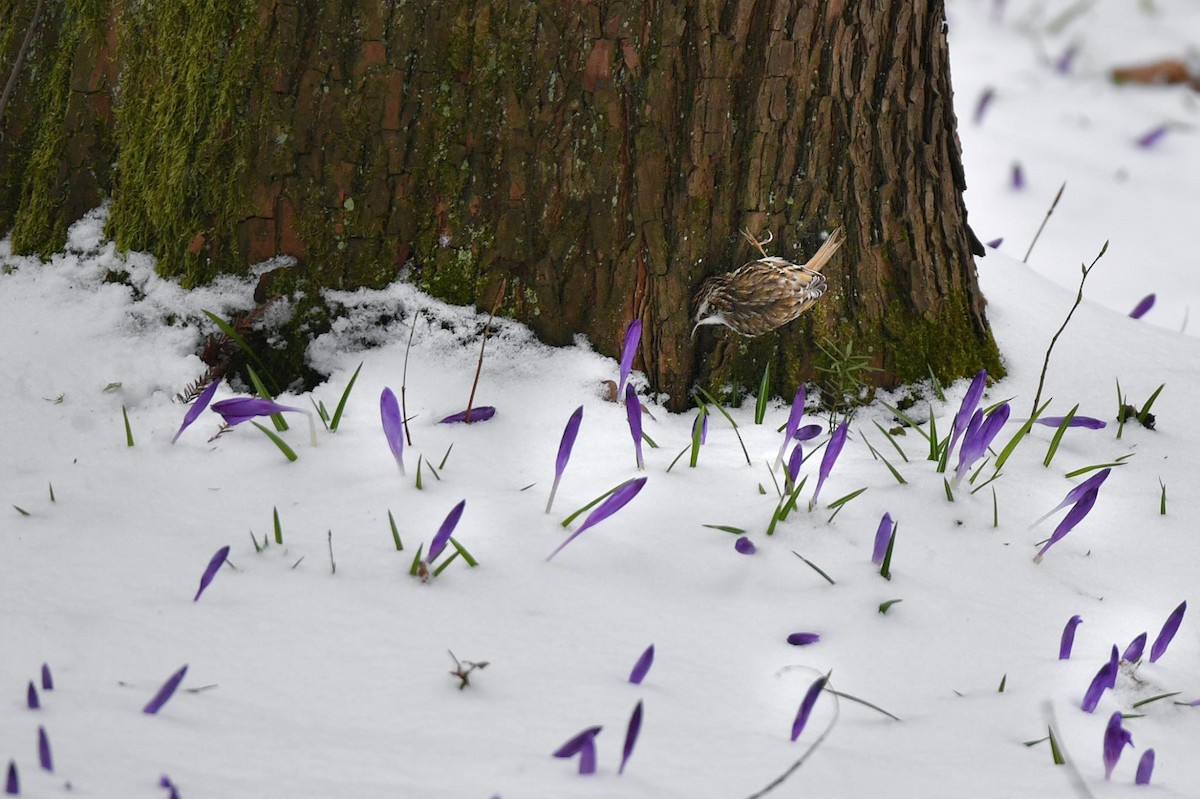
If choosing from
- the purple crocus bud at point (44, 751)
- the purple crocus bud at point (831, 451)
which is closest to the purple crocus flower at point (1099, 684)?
the purple crocus bud at point (831, 451)

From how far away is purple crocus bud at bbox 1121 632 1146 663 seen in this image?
4.74 ft

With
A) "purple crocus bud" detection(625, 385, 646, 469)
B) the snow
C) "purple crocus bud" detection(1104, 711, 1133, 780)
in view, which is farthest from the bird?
"purple crocus bud" detection(1104, 711, 1133, 780)

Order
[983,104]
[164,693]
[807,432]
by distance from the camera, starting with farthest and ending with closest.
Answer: [983,104] < [807,432] < [164,693]

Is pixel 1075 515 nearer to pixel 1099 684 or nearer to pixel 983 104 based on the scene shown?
pixel 1099 684

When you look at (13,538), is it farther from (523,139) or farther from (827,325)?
(827,325)

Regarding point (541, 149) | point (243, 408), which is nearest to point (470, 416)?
point (243, 408)

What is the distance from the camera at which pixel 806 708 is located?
1237 mm

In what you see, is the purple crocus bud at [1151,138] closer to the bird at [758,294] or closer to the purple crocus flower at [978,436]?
the bird at [758,294]

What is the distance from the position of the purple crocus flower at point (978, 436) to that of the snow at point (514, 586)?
0.06m

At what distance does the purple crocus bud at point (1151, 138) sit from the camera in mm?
5008

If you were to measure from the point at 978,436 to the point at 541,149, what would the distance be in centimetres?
93

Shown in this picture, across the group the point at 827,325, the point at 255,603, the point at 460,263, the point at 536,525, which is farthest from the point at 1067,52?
the point at 255,603

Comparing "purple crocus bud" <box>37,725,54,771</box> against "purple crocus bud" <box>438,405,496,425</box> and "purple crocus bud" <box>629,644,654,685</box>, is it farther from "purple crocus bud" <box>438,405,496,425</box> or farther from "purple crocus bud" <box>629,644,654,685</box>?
"purple crocus bud" <box>438,405,496,425</box>

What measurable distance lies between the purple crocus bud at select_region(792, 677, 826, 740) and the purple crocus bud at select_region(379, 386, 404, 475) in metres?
0.77
